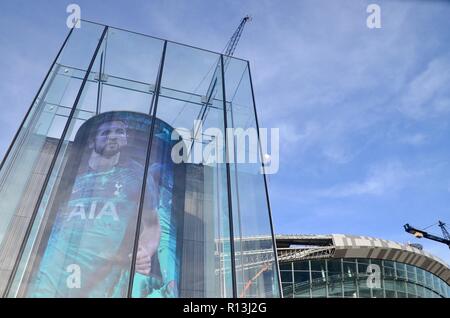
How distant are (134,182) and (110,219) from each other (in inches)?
61.9

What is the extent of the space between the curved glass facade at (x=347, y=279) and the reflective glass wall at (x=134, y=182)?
20536 millimetres

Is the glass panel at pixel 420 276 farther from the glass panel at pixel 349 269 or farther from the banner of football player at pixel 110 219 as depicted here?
the banner of football player at pixel 110 219

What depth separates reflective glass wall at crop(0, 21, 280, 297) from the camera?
778 centimetres

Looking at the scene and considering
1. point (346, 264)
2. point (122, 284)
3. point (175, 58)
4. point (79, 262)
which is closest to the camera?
point (122, 284)

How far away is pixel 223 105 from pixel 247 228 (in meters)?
4.36

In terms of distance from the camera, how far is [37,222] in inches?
306

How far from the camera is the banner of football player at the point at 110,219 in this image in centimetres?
744

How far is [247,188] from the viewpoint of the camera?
9.81m

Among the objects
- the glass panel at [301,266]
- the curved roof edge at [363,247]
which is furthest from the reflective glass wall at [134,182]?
the curved roof edge at [363,247]

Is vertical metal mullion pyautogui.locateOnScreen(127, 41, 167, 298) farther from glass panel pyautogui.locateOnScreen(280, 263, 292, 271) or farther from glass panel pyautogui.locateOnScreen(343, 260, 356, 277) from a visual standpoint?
glass panel pyautogui.locateOnScreen(343, 260, 356, 277)

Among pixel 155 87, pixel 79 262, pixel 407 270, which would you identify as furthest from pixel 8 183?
pixel 407 270

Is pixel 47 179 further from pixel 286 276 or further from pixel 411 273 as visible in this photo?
pixel 411 273

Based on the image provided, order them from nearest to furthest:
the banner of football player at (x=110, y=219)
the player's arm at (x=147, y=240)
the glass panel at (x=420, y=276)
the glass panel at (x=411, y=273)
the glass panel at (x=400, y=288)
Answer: the banner of football player at (x=110, y=219) → the player's arm at (x=147, y=240) → the glass panel at (x=400, y=288) → the glass panel at (x=411, y=273) → the glass panel at (x=420, y=276)

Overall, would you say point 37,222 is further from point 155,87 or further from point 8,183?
point 155,87
